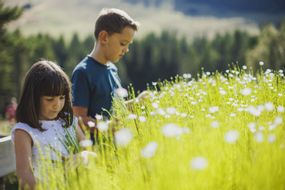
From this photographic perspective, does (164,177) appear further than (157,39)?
No

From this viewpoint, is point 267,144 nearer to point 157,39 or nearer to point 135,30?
point 135,30

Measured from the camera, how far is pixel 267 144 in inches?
82.7

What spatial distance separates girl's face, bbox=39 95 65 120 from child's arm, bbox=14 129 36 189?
22 cm

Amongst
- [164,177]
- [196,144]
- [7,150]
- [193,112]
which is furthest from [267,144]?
[7,150]

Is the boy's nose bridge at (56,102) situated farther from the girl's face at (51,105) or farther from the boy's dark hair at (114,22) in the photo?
the boy's dark hair at (114,22)

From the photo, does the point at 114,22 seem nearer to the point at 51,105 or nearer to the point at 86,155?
the point at 51,105

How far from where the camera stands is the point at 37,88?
3205 mm

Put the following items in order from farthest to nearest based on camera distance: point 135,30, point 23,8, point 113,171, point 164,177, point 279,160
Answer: point 23,8 → point 135,30 → point 113,171 → point 279,160 → point 164,177

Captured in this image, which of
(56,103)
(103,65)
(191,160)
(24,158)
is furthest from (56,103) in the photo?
(191,160)

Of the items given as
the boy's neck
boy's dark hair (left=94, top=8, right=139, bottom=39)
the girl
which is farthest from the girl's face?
boy's dark hair (left=94, top=8, right=139, bottom=39)

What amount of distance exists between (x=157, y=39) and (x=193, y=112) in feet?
386

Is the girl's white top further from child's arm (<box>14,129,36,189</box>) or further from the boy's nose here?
the boy's nose

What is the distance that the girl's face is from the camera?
10.5 feet

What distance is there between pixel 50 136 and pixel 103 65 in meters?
1.08
